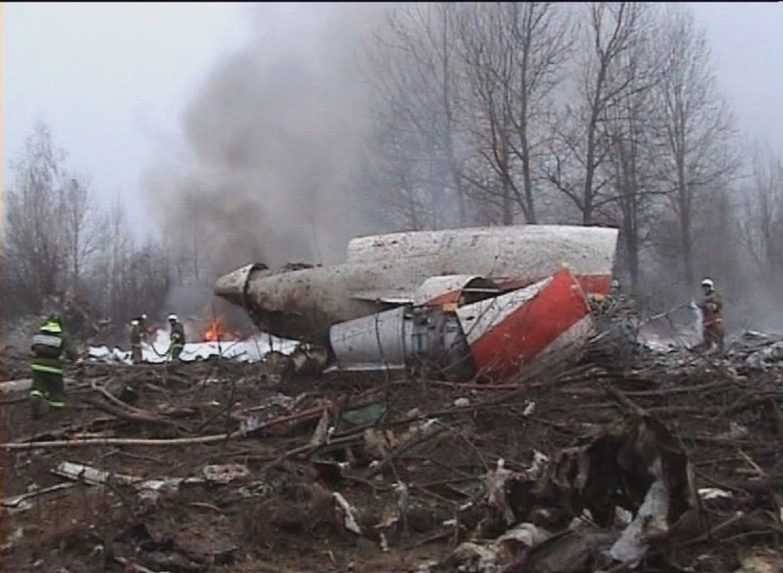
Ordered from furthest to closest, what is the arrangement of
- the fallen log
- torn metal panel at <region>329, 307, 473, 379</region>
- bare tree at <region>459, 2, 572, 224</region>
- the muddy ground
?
bare tree at <region>459, 2, 572, 224</region>
torn metal panel at <region>329, 307, 473, 379</region>
the fallen log
the muddy ground

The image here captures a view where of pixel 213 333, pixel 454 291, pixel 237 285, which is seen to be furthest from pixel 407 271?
pixel 213 333

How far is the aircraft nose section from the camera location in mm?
10219

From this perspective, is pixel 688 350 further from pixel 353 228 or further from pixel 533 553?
pixel 353 228

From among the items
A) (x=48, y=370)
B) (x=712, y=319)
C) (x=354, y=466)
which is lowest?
(x=354, y=466)

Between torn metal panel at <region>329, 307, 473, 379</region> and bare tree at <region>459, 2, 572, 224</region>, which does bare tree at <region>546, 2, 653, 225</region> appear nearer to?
bare tree at <region>459, 2, 572, 224</region>

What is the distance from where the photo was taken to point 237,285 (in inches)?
404

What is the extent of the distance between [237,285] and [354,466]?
5.13 meters

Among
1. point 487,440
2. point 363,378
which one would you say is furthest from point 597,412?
point 363,378

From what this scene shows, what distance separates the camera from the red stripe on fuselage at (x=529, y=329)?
7.20 m

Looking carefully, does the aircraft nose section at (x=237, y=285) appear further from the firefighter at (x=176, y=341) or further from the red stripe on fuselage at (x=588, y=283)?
the firefighter at (x=176, y=341)

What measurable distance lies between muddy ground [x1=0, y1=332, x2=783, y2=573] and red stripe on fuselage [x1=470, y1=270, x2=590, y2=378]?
10.9 inches

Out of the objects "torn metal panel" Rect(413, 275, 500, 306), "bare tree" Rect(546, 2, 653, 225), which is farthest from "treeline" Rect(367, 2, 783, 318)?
"torn metal panel" Rect(413, 275, 500, 306)

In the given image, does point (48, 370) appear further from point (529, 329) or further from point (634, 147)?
point (634, 147)

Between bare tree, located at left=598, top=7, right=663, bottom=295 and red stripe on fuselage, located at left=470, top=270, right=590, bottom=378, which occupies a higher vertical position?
bare tree, located at left=598, top=7, right=663, bottom=295
